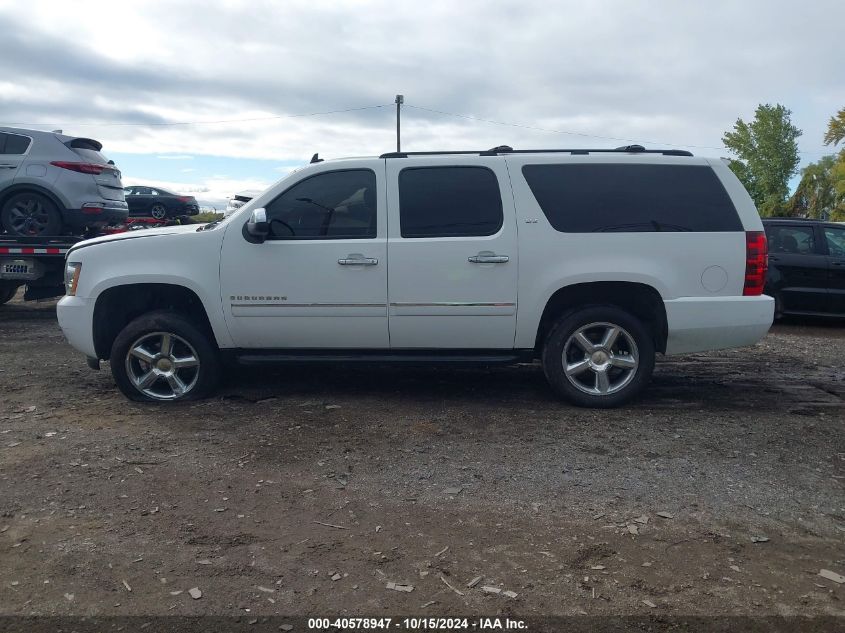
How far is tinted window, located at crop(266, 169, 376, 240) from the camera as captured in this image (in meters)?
5.91

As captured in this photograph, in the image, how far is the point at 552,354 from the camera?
587 cm

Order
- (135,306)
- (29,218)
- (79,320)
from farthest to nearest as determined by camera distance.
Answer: (29,218) → (135,306) → (79,320)

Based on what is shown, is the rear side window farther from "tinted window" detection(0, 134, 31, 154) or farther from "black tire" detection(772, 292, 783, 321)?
"tinted window" detection(0, 134, 31, 154)

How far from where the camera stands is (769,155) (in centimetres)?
5984

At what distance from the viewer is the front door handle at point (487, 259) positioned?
5738 mm

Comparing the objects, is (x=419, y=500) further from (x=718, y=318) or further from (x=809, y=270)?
(x=809, y=270)

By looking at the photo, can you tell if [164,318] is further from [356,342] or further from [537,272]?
[537,272]

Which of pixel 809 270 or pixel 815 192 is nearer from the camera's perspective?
pixel 809 270

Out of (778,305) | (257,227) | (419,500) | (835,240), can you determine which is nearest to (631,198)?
(257,227)

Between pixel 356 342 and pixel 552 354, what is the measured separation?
1520mm

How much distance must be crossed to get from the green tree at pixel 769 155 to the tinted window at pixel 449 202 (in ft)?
193

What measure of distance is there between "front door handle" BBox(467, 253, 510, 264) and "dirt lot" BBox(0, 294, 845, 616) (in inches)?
46.1

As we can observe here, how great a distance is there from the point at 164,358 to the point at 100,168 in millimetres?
5398

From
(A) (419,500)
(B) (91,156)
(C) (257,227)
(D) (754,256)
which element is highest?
(B) (91,156)
